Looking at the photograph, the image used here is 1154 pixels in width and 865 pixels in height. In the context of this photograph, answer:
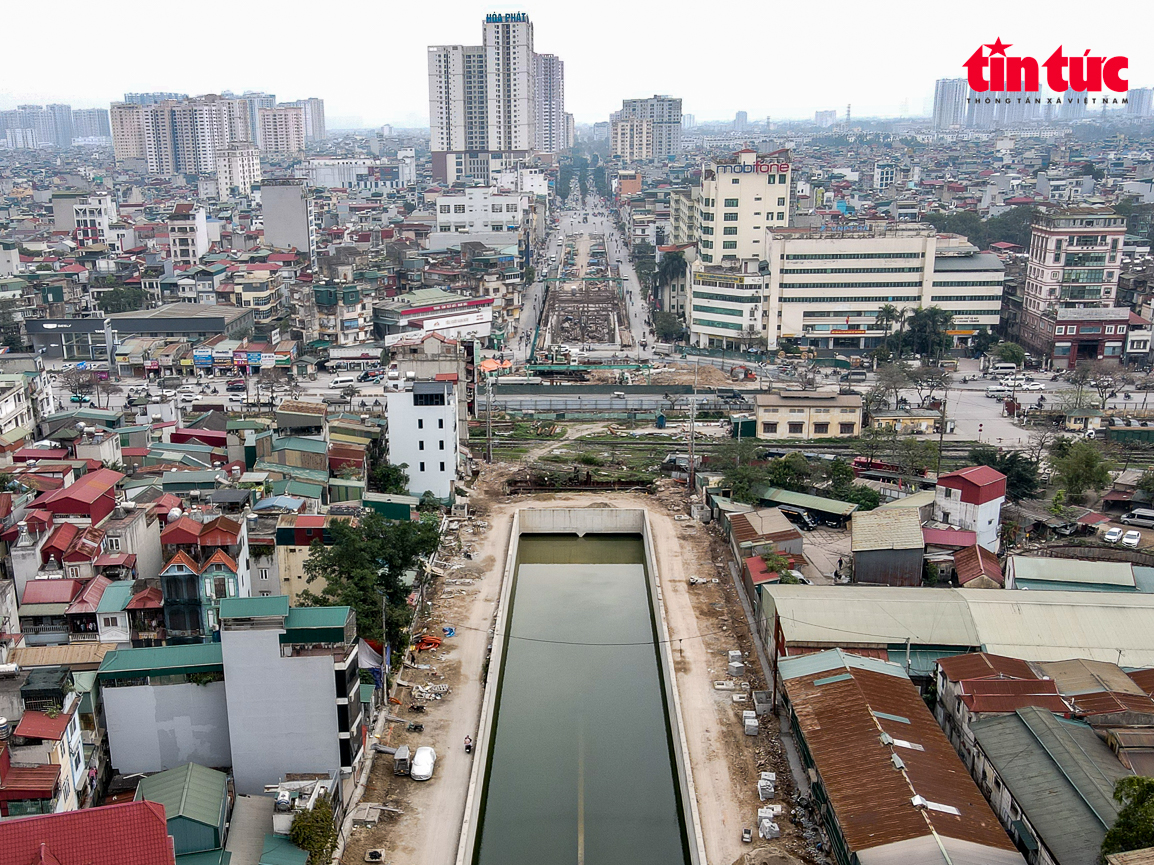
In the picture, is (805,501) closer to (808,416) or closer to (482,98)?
(808,416)

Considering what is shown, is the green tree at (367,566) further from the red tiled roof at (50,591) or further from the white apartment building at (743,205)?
the white apartment building at (743,205)

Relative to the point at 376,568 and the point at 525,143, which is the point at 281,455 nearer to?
the point at 376,568

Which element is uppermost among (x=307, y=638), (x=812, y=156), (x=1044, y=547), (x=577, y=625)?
(x=812, y=156)

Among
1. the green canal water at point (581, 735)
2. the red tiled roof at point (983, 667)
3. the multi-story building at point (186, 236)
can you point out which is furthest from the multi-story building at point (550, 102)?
the red tiled roof at point (983, 667)

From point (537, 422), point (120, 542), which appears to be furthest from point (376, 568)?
point (537, 422)

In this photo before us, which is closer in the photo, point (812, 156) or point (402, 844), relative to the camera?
point (402, 844)

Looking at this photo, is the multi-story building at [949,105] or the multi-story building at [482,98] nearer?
the multi-story building at [482,98]
